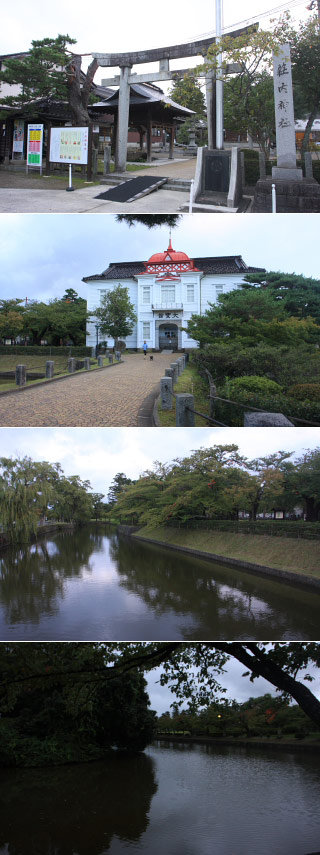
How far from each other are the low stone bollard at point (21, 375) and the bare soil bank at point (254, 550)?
1.66 m

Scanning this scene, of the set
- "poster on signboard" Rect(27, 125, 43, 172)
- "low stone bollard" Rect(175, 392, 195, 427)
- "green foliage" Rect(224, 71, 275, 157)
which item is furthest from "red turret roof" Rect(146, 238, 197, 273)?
"poster on signboard" Rect(27, 125, 43, 172)

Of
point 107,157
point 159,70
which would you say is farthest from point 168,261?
point 159,70

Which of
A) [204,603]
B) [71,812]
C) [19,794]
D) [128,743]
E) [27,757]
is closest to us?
[204,603]

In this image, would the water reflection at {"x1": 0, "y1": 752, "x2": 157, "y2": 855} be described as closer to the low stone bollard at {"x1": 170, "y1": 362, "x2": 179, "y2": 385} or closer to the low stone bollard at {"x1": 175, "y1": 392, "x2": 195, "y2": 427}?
the low stone bollard at {"x1": 175, "y1": 392, "x2": 195, "y2": 427}

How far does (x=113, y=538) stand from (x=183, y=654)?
2.41 metres

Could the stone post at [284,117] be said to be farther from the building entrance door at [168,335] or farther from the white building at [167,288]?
the building entrance door at [168,335]

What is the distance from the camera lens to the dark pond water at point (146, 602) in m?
4.70

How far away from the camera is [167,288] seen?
5.19 metres

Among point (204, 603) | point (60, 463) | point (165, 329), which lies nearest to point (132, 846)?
point (204, 603)

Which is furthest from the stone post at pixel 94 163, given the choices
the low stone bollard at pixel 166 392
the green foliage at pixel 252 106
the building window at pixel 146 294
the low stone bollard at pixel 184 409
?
the low stone bollard at pixel 184 409

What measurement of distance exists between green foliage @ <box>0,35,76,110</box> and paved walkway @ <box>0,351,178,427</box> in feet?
14.1

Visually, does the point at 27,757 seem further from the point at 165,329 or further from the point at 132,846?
the point at 165,329

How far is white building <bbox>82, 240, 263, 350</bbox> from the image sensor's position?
16.7 ft

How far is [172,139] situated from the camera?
8.35 metres
